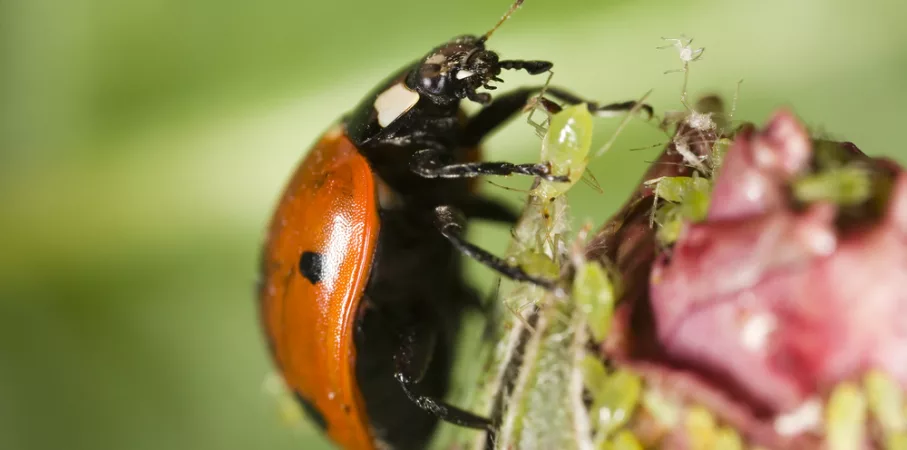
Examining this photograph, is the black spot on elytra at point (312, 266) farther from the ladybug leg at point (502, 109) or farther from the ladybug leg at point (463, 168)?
the ladybug leg at point (502, 109)

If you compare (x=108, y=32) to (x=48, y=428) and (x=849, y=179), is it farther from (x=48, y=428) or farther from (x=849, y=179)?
(x=849, y=179)

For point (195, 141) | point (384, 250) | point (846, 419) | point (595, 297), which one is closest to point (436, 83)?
point (384, 250)

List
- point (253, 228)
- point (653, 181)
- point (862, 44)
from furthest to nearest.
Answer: point (253, 228) < point (862, 44) < point (653, 181)

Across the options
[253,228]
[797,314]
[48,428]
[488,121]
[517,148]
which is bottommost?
[48,428]

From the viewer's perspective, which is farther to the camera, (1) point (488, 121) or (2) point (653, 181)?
(1) point (488, 121)

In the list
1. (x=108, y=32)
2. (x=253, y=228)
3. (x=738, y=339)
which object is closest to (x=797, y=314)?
(x=738, y=339)

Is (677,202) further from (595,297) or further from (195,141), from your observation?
(195,141)
